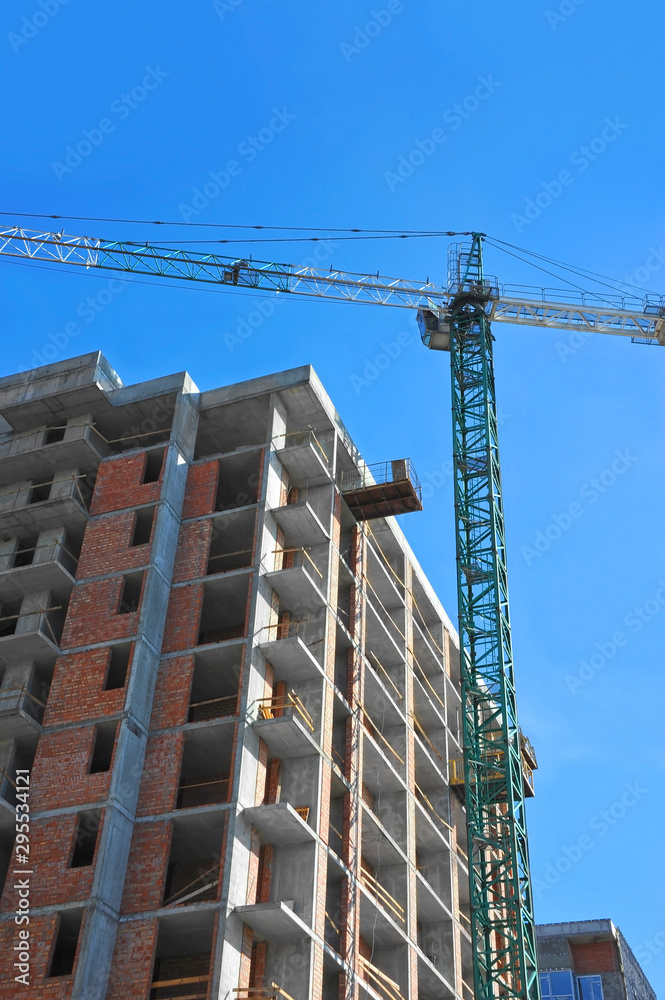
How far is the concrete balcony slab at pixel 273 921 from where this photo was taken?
91.7ft

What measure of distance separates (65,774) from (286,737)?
5.87 metres

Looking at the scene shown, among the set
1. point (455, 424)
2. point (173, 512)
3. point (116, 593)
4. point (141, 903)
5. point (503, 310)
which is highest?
point (503, 310)

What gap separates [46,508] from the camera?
124 feet

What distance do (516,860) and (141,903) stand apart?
47.2 feet

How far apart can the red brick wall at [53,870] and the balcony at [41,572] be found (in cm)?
797

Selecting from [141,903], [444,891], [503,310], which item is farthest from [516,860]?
[503,310]

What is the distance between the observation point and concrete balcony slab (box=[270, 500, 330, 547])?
1435 inches

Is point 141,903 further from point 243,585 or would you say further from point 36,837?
point 243,585

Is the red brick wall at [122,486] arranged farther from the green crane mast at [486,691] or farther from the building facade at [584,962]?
the building facade at [584,962]

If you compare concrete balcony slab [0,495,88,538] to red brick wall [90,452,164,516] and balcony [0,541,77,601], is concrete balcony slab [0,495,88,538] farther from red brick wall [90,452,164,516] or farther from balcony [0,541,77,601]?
balcony [0,541,77,601]

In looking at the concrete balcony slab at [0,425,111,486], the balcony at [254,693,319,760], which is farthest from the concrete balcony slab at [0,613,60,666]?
the concrete balcony slab at [0,425,111,486]

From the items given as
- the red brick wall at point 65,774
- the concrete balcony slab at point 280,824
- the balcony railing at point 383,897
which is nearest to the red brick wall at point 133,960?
the red brick wall at point 65,774

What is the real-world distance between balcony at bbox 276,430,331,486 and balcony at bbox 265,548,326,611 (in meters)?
2.94

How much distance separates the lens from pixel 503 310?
53.6 meters
